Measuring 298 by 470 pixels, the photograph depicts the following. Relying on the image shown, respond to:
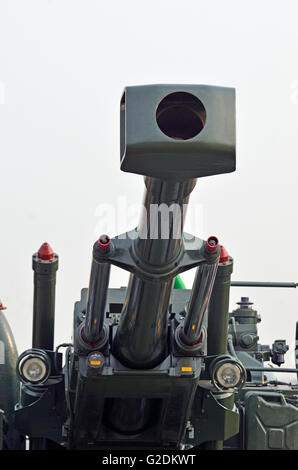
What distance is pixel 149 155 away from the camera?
4477mm

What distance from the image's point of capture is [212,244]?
6184 mm

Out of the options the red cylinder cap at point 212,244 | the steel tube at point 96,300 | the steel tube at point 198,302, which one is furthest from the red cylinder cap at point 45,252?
the red cylinder cap at point 212,244

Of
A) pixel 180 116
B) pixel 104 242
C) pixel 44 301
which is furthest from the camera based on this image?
pixel 44 301

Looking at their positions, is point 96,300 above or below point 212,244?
below

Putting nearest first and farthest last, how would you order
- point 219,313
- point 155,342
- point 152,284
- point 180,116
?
1. point 180,116
2. point 152,284
3. point 155,342
4. point 219,313

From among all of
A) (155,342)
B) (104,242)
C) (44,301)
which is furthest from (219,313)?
(104,242)

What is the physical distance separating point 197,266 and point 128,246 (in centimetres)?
50

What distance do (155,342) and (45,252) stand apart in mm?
1731

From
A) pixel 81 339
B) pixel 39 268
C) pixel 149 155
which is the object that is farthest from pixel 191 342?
pixel 149 155

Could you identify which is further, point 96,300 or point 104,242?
point 96,300

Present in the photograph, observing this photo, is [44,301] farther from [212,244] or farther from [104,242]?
[212,244]

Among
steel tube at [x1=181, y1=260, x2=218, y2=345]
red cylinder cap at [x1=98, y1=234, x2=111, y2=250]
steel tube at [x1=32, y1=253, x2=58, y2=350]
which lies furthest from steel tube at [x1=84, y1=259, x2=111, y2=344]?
steel tube at [x1=32, y1=253, x2=58, y2=350]

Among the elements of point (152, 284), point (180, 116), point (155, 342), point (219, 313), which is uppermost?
point (180, 116)

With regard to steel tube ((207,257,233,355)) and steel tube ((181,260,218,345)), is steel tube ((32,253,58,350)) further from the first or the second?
steel tube ((181,260,218,345))
